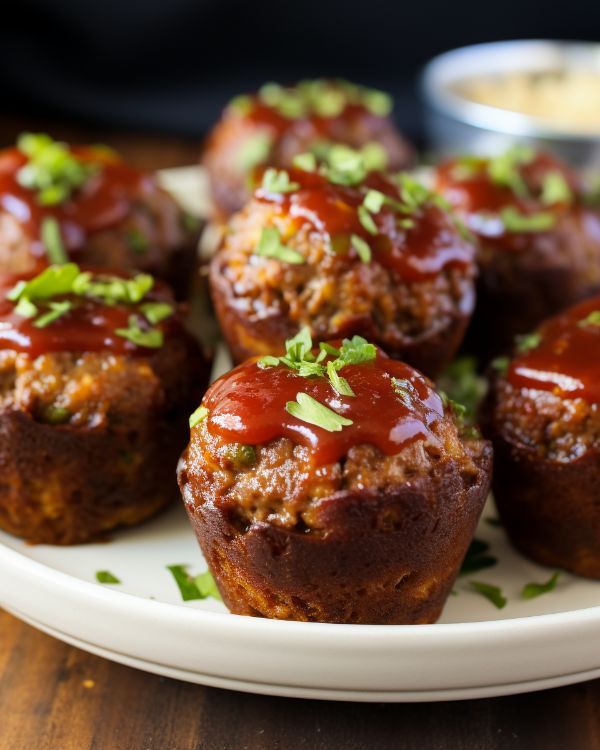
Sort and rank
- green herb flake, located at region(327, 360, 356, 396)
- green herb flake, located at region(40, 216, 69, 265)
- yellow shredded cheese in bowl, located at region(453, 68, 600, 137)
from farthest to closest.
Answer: yellow shredded cheese in bowl, located at region(453, 68, 600, 137) → green herb flake, located at region(40, 216, 69, 265) → green herb flake, located at region(327, 360, 356, 396)

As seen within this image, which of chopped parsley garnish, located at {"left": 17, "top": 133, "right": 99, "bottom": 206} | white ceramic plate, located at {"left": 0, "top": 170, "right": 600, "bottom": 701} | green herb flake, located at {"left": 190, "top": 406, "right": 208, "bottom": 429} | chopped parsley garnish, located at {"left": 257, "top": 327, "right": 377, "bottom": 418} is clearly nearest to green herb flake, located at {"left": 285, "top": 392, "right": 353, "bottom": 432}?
chopped parsley garnish, located at {"left": 257, "top": 327, "right": 377, "bottom": 418}

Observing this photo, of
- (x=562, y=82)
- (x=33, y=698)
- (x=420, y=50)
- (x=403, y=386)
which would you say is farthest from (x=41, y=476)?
(x=420, y=50)

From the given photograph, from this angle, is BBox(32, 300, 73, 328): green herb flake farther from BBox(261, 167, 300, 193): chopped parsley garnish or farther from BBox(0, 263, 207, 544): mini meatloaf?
BBox(261, 167, 300, 193): chopped parsley garnish

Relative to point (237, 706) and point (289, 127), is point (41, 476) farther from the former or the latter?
point (289, 127)

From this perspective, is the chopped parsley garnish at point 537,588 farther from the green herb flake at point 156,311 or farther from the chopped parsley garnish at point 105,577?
the green herb flake at point 156,311

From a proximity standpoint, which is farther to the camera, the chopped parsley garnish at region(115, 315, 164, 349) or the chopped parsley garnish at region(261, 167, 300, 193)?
the chopped parsley garnish at region(261, 167, 300, 193)

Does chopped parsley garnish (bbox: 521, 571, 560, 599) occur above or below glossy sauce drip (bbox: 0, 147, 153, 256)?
below

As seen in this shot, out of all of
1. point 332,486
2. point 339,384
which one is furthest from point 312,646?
point 339,384
